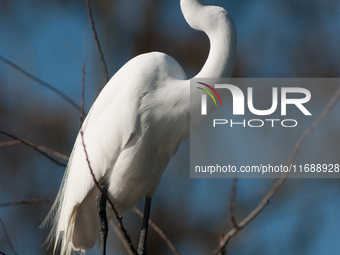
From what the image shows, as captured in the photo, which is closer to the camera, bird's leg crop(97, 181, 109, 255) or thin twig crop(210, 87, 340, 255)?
thin twig crop(210, 87, 340, 255)

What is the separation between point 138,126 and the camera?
1781mm

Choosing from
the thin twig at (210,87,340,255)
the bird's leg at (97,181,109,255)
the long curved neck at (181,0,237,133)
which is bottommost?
the bird's leg at (97,181,109,255)

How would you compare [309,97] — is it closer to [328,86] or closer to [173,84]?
[328,86]

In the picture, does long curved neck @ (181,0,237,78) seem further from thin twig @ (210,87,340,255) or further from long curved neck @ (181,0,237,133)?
thin twig @ (210,87,340,255)

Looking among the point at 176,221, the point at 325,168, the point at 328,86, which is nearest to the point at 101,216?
the point at 176,221

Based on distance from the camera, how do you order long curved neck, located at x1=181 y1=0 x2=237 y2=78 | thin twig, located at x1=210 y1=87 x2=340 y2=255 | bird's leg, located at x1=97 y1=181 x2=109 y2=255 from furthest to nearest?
bird's leg, located at x1=97 y1=181 x2=109 y2=255 < long curved neck, located at x1=181 y1=0 x2=237 y2=78 < thin twig, located at x1=210 y1=87 x2=340 y2=255

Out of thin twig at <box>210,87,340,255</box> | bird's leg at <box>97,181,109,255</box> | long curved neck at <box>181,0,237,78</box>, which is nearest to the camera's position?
thin twig at <box>210,87,340,255</box>

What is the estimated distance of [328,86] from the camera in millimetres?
4332

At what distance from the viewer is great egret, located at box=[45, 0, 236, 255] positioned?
1.67 metres

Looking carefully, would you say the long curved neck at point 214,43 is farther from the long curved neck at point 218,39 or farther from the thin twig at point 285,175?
the thin twig at point 285,175

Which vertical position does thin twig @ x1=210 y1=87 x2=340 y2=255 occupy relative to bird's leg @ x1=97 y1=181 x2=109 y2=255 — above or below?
above

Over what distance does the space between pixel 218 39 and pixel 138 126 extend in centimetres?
48

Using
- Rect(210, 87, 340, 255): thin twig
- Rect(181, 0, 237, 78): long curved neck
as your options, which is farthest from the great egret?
Rect(210, 87, 340, 255): thin twig

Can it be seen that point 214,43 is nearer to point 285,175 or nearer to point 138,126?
point 138,126
